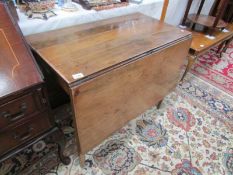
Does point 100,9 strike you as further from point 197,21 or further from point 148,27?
point 197,21

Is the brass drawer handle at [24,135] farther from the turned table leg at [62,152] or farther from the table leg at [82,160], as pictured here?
the table leg at [82,160]

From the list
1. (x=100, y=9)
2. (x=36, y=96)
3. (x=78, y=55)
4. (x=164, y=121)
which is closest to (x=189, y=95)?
(x=164, y=121)

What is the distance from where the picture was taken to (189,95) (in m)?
1.81

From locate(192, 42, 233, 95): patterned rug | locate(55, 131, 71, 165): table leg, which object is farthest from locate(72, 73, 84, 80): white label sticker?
locate(192, 42, 233, 95): patterned rug

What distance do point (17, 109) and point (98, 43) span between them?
1.78ft

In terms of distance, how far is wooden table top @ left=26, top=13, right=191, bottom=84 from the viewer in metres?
0.79

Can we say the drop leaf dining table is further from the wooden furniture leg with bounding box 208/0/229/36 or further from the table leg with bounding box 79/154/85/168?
the wooden furniture leg with bounding box 208/0/229/36

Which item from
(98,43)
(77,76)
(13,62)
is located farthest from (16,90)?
(98,43)

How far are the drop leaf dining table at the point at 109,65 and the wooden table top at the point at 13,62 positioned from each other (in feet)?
0.37

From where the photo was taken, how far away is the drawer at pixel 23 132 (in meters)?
0.70

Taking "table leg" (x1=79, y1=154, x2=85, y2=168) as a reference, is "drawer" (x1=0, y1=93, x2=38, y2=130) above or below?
above

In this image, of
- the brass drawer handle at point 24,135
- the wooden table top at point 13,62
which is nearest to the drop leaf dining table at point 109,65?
the wooden table top at point 13,62

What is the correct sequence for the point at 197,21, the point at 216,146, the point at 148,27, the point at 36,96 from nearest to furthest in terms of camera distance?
the point at 36,96 < the point at 148,27 < the point at 216,146 < the point at 197,21

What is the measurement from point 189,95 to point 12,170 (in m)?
1.70
